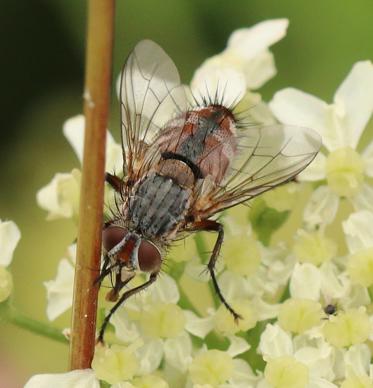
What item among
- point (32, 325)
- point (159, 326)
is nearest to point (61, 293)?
point (32, 325)

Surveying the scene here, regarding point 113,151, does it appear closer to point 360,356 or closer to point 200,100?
point 200,100

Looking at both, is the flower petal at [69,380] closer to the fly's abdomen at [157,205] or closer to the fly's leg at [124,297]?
the fly's leg at [124,297]

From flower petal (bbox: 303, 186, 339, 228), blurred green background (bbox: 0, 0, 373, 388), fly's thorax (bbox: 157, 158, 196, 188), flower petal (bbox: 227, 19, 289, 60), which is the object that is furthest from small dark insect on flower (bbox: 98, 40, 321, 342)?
blurred green background (bbox: 0, 0, 373, 388)

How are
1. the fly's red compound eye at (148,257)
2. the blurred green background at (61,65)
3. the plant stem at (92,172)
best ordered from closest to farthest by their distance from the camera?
the plant stem at (92,172) < the fly's red compound eye at (148,257) < the blurred green background at (61,65)

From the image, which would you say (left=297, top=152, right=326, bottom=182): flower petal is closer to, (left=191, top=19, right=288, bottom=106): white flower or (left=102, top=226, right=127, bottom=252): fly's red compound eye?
(left=191, top=19, right=288, bottom=106): white flower

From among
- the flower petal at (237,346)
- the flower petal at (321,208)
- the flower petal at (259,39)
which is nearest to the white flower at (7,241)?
the flower petal at (237,346)

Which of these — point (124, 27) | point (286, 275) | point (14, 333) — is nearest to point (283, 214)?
point (286, 275)
